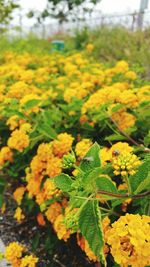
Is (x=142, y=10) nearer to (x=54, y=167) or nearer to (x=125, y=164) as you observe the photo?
(x=54, y=167)

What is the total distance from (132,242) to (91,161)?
290 millimetres

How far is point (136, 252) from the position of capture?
0.92m

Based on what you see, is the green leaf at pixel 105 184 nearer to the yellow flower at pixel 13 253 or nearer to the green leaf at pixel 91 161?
the green leaf at pixel 91 161

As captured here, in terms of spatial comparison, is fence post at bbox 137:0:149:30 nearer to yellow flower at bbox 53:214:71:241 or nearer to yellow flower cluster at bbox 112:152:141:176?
yellow flower at bbox 53:214:71:241

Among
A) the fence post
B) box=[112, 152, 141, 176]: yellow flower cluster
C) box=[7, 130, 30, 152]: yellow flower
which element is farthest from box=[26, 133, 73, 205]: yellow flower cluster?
the fence post

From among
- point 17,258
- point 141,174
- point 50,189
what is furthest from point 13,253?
point 141,174

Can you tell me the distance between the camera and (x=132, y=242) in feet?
2.93

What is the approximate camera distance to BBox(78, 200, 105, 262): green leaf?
3.25ft

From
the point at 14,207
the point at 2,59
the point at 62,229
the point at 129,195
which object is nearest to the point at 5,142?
the point at 14,207

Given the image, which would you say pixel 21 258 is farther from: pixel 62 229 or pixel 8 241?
pixel 8 241

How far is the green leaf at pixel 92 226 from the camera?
3.25ft

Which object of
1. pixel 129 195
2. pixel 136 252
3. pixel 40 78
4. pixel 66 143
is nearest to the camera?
pixel 136 252

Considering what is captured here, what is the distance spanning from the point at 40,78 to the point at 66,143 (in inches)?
62.3

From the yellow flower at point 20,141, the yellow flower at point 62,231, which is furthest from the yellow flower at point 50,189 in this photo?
the yellow flower at point 20,141
